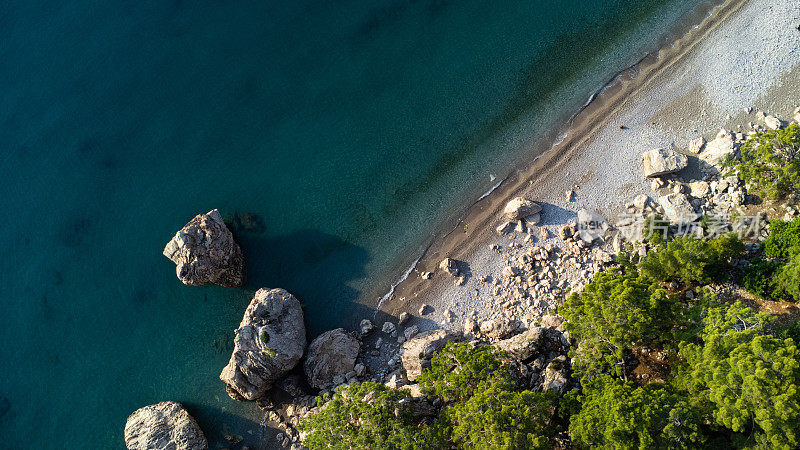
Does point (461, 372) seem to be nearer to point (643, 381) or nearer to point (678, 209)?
point (643, 381)

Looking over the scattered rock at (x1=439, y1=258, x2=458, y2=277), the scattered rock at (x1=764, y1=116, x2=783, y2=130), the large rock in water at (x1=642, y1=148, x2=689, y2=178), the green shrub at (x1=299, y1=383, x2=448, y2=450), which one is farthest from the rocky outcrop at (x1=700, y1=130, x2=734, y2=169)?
the green shrub at (x1=299, y1=383, x2=448, y2=450)

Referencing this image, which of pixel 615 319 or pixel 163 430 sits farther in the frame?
pixel 163 430

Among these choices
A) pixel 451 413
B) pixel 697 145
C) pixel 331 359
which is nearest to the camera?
pixel 451 413

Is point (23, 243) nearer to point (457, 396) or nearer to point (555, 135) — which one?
point (457, 396)

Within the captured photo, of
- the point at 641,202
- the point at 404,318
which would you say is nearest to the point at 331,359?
the point at 404,318

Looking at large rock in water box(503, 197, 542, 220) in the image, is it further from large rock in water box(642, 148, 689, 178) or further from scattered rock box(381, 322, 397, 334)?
scattered rock box(381, 322, 397, 334)

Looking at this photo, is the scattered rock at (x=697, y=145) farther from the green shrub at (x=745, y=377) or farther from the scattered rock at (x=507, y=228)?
the scattered rock at (x=507, y=228)

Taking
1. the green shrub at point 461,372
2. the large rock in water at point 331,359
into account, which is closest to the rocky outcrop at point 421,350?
the green shrub at point 461,372
